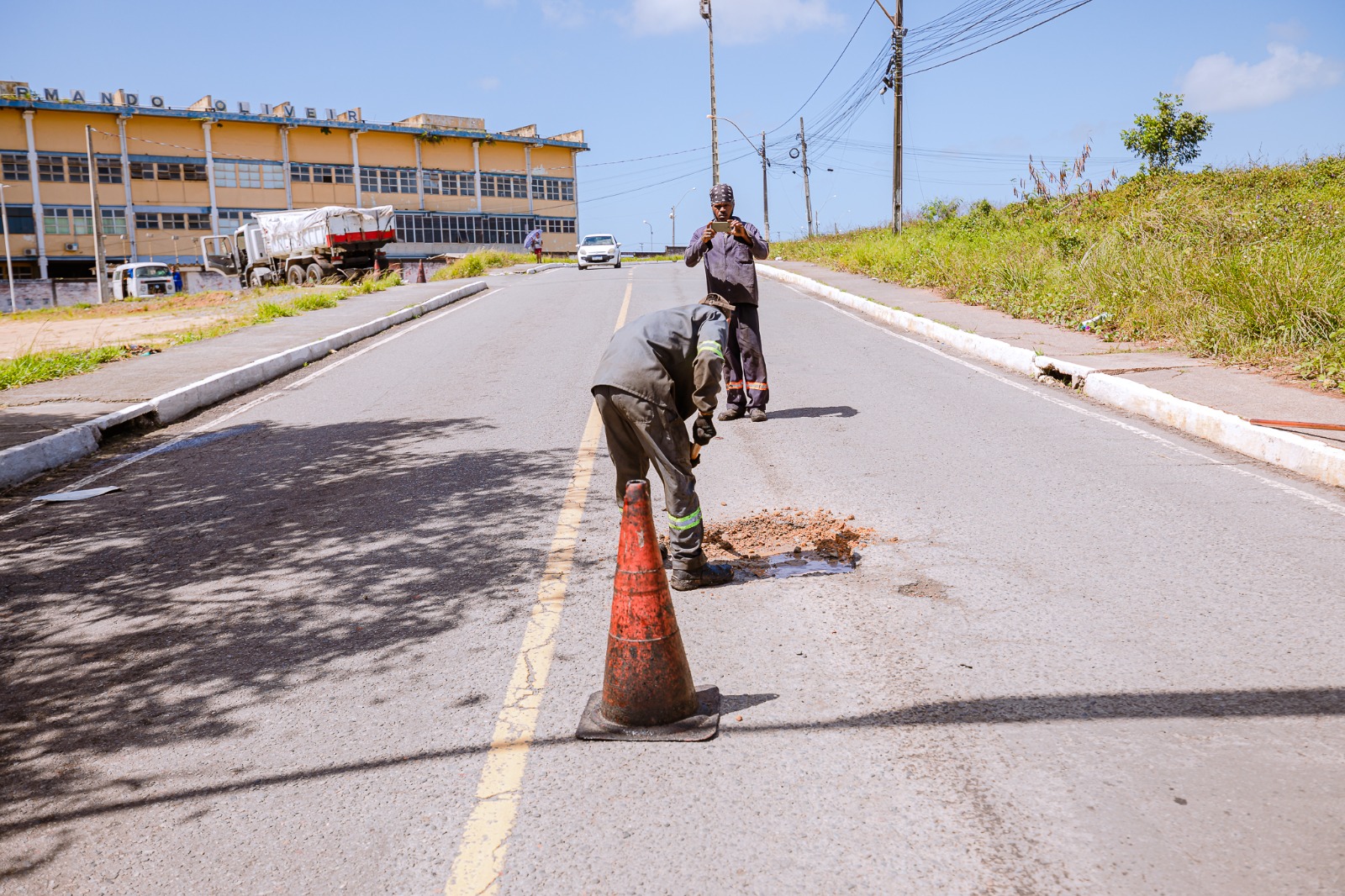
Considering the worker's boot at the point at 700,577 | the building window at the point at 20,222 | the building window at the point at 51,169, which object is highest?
the building window at the point at 51,169

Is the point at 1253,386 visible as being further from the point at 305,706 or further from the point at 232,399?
the point at 232,399

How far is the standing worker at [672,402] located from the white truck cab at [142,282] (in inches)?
1357

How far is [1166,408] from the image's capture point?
8266mm

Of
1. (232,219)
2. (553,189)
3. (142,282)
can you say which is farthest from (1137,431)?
(553,189)

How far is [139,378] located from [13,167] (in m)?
50.5

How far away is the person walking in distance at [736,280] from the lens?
26.8 feet

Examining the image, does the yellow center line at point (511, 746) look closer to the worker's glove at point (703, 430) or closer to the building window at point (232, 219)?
the worker's glove at point (703, 430)

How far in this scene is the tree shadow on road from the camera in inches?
137

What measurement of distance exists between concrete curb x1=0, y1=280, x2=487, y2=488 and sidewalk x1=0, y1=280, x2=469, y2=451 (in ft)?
0.86

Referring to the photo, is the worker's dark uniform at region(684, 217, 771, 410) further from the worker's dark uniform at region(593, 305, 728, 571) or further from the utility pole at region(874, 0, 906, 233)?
the utility pole at region(874, 0, 906, 233)

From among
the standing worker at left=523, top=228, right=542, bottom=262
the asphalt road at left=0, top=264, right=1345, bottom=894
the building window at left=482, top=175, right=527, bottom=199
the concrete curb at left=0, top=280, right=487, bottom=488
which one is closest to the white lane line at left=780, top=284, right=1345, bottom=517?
the asphalt road at left=0, top=264, right=1345, bottom=894

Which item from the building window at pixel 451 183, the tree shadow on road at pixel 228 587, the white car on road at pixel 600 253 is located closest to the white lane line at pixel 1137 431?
the tree shadow on road at pixel 228 587

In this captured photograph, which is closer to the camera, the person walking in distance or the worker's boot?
the worker's boot

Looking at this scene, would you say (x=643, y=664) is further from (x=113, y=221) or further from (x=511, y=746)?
(x=113, y=221)
